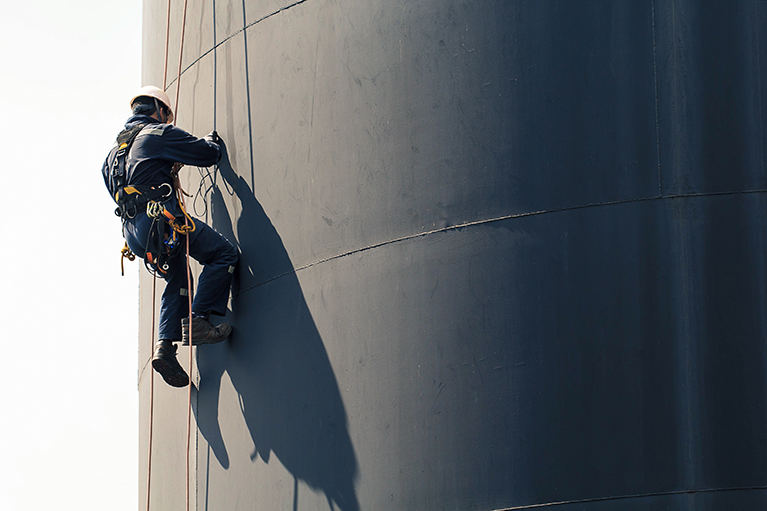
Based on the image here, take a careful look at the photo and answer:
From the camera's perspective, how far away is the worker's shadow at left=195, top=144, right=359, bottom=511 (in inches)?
261

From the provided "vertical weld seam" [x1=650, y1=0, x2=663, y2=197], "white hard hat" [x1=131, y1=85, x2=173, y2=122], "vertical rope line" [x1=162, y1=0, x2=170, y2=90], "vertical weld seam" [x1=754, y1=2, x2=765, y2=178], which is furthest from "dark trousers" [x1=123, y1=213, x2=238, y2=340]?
"vertical weld seam" [x1=754, y1=2, x2=765, y2=178]

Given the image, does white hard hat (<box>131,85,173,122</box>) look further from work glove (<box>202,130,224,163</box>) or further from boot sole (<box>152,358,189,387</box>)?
boot sole (<box>152,358,189,387</box>)

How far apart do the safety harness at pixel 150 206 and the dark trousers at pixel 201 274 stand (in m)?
0.06

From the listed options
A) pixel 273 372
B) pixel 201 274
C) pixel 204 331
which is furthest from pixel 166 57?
pixel 273 372

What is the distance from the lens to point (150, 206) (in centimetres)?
775

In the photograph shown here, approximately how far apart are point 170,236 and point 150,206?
26cm

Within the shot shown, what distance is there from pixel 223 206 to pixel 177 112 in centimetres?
129

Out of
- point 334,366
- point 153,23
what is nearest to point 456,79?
point 334,366

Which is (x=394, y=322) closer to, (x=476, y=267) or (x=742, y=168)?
(x=476, y=267)

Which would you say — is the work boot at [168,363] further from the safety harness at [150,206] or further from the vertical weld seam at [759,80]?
the vertical weld seam at [759,80]

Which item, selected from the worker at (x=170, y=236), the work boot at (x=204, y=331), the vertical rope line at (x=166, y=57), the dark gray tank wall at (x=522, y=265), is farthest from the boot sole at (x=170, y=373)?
the vertical rope line at (x=166, y=57)

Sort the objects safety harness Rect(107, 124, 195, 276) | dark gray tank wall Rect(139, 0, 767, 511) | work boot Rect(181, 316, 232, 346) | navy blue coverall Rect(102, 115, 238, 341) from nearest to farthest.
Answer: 1. dark gray tank wall Rect(139, 0, 767, 511)
2. work boot Rect(181, 316, 232, 346)
3. navy blue coverall Rect(102, 115, 238, 341)
4. safety harness Rect(107, 124, 195, 276)

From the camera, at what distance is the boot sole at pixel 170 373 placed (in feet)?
25.4

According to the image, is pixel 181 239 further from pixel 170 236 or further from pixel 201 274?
pixel 201 274
